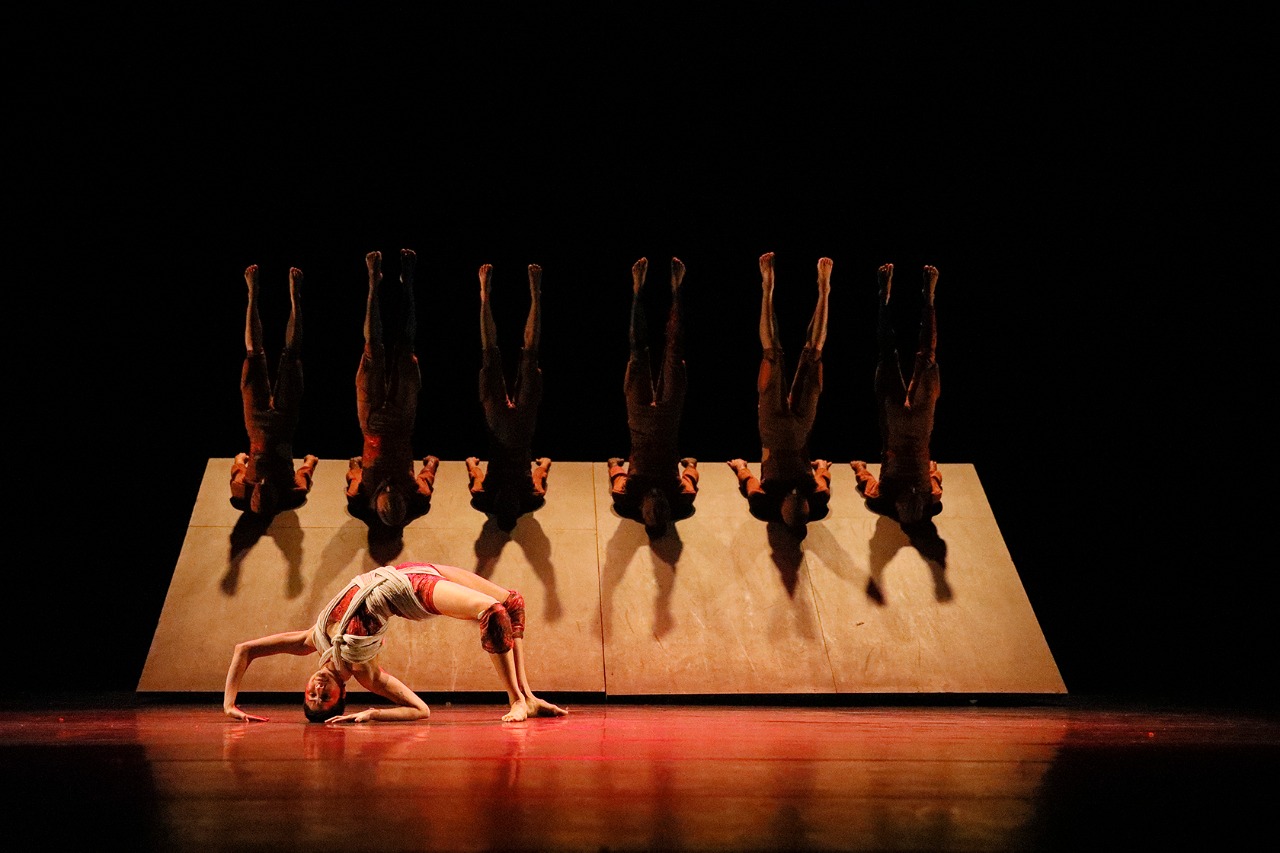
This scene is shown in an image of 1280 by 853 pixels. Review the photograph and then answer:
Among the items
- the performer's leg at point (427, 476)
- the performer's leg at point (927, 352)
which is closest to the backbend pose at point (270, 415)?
the performer's leg at point (427, 476)

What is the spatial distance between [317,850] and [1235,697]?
625 centimetres

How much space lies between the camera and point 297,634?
205 inches

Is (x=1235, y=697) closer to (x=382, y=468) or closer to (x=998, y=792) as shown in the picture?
(x=998, y=792)

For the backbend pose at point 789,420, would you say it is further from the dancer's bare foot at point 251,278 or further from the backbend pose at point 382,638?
the dancer's bare foot at point 251,278

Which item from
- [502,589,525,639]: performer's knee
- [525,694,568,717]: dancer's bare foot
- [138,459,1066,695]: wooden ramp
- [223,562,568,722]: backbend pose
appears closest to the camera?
[223,562,568,722]: backbend pose

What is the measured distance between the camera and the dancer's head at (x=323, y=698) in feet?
15.3

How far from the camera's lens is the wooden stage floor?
6.37ft

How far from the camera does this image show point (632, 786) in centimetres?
253

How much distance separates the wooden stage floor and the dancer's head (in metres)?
0.30

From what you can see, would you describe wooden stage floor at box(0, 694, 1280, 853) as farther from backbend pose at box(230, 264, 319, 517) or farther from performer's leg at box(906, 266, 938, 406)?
performer's leg at box(906, 266, 938, 406)

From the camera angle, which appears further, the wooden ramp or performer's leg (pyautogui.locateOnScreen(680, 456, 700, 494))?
performer's leg (pyautogui.locateOnScreen(680, 456, 700, 494))

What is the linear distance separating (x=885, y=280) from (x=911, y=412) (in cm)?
91

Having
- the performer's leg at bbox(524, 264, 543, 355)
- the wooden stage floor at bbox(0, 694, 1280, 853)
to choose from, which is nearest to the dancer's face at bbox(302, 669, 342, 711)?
the wooden stage floor at bbox(0, 694, 1280, 853)

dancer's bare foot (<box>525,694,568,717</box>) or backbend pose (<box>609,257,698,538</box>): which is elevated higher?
backbend pose (<box>609,257,698,538</box>)
